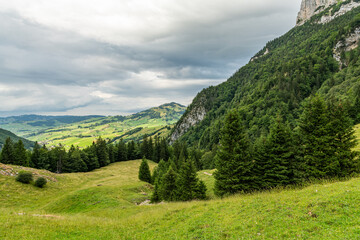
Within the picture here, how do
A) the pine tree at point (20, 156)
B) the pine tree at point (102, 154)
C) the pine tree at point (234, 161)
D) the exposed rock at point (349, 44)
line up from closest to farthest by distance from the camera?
the pine tree at point (234, 161) < the pine tree at point (20, 156) < the pine tree at point (102, 154) < the exposed rock at point (349, 44)

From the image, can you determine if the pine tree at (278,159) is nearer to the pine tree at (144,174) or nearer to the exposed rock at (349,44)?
the pine tree at (144,174)

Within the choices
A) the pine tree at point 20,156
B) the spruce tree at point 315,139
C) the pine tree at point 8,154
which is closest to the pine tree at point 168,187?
Result: the spruce tree at point 315,139

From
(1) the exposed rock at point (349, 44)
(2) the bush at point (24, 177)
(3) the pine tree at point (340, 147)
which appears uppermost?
(1) the exposed rock at point (349, 44)

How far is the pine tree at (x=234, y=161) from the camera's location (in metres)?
28.0

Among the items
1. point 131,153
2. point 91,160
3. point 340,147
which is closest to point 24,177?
point 91,160

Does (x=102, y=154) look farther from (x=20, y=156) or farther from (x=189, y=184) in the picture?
(x=189, y=184)

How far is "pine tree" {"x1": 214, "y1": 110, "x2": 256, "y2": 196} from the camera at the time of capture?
28031 millimetres

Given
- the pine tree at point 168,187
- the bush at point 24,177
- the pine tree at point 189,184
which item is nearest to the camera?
the pine tree at point 189,184

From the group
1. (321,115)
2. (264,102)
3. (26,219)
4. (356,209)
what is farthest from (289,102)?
(26,219)

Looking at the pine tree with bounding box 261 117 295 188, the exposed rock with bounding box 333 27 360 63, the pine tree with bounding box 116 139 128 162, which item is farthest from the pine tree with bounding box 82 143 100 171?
the exposed rock with bounding box 333 27 360 63

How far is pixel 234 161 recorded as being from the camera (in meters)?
28.2

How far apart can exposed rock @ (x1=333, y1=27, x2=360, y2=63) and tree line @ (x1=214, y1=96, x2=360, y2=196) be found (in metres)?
180

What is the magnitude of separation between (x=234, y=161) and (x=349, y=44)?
207m

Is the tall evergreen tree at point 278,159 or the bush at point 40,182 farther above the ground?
the tall evergreen tree at point 278,159
